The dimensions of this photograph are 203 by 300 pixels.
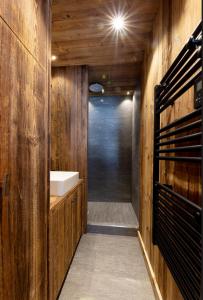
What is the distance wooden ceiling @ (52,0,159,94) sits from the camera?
5.10ft

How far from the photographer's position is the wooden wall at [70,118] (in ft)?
8.54

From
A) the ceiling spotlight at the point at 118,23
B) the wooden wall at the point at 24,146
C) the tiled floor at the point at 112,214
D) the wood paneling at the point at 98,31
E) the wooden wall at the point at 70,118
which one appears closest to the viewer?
the wooden wall at the point at 24,146

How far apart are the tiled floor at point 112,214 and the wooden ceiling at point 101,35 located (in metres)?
2.28

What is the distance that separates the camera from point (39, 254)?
1.06m

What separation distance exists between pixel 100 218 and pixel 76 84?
2103 millimetres

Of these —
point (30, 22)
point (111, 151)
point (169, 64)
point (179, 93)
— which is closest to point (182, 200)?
point (179, 93)

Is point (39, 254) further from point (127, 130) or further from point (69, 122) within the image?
point (127, 130)

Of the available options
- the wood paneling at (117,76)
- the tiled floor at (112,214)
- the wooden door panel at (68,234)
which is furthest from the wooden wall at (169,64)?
the tiled floor at (112,214)

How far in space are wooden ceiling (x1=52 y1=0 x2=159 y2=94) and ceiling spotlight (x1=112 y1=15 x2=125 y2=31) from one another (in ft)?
0.14

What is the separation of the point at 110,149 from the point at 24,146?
9.79 feet

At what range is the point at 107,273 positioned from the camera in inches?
71.3

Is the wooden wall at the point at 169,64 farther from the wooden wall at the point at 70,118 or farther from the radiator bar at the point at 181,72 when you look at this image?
the wooden wall at the point at 70,118

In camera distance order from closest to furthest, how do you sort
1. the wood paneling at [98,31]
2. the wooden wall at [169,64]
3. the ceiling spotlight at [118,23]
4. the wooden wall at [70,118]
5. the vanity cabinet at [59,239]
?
the wooden wall at [169,64] < the vanity cabinet at [59,239] < the wood paneling at [98,31] < the ceiling spotlight at [118,23] < the wooden wall at [70,118]

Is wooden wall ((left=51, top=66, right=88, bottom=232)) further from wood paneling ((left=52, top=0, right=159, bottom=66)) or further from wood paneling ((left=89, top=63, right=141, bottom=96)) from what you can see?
wood paneling ((left=89, top=63, right=141, bottom=96))
